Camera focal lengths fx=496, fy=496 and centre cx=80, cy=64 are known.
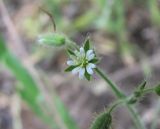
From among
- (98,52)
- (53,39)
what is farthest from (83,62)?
(98,52)

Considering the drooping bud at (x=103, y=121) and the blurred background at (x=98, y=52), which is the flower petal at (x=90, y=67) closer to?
the drooping bud at (x=103, y=121)

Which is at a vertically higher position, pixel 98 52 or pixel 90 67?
pixel 98 52

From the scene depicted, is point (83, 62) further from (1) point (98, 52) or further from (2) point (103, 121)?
(1) point (98, 52)

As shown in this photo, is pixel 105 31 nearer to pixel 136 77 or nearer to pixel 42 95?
pixel 136 77

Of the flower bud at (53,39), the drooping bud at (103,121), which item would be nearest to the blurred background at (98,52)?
→ the flower bud at (53,39)

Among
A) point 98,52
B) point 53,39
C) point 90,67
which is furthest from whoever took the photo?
point 98,52

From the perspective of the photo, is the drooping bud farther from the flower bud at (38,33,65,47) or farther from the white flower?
the flower bud at (38,33,65,47)
